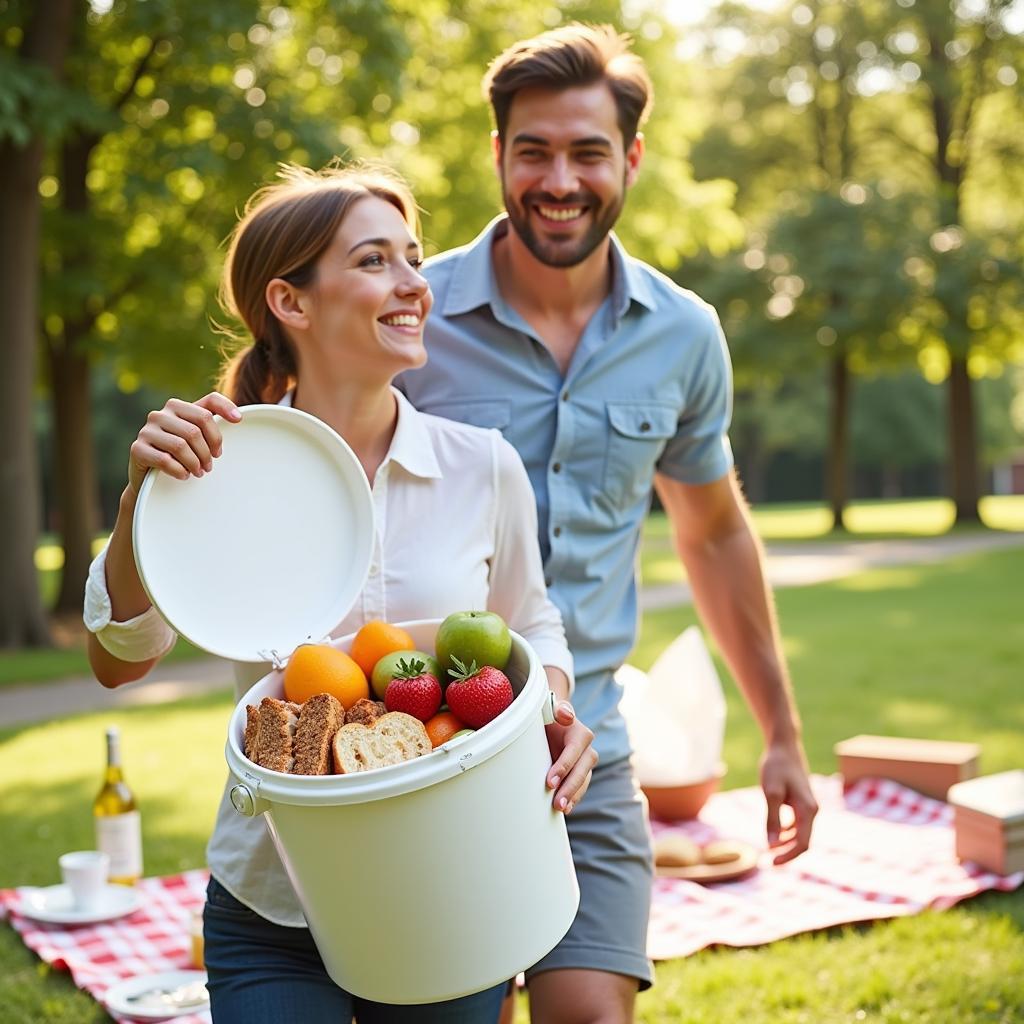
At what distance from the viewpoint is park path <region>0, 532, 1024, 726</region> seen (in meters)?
8.92

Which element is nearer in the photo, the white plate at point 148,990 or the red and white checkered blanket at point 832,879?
the white plate at point 148,990

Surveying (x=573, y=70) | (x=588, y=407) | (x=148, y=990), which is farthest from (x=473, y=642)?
(x=148, y=990)

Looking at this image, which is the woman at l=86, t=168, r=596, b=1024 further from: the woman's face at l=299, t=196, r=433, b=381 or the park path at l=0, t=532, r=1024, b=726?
the park path at l=0, t=532, r=1024, b=726

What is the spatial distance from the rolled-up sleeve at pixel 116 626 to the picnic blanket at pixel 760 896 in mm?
1678

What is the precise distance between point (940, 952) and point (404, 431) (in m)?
2.71

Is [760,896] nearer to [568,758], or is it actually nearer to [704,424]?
[704,424]

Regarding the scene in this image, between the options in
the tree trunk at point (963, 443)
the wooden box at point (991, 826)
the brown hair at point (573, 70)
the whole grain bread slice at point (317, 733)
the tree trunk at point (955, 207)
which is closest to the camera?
the whole grain bread slice at point (317, 733)

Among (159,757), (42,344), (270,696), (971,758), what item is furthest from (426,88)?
(270,696)

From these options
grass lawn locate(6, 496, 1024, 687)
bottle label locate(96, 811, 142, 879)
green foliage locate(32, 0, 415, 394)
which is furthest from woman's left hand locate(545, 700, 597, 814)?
grass lawn locate(6, 496, 1024, 687)

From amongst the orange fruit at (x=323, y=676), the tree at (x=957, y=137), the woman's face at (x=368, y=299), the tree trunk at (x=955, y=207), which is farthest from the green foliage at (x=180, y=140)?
the tree trunk at (x=955, y=207)

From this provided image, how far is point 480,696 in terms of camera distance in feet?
6.60

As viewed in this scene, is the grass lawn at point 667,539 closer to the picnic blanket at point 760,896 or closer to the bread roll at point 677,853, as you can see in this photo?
the picnic blanket at point 760,896

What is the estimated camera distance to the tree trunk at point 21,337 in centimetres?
1051

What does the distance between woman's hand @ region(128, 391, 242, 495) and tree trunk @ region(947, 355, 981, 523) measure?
74.9ft
